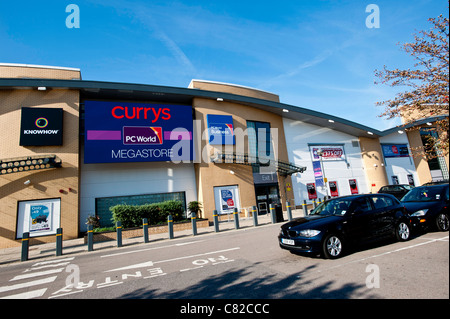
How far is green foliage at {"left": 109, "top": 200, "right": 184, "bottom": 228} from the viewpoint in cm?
1544

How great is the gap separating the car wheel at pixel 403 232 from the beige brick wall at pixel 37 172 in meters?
17.3

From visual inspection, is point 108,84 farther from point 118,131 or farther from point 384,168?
point 384,168

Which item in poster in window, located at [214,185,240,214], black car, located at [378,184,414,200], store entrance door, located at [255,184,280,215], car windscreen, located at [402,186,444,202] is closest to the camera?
car windscreen, located at [402,186,444,202]

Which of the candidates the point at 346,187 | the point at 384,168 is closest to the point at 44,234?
the point at 346,187

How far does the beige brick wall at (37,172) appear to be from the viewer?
15.0 meters

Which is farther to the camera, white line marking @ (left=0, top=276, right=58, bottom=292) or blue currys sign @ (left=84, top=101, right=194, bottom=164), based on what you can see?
blue currys sign @ (left=84, top=101, right=194, bottom=164)

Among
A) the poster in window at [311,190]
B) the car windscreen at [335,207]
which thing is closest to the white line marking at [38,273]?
the car windscreen at [335,207]

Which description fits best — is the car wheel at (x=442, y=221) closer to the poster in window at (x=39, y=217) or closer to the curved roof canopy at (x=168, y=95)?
the curved roof canopy at (x=168, y=95)

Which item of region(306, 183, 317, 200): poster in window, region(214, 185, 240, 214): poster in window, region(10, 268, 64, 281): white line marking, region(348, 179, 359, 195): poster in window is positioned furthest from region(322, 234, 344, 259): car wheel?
region(348, 179, 359, 195): poster in window

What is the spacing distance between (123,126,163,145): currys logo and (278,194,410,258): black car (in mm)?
14698

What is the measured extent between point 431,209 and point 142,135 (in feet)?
56.7

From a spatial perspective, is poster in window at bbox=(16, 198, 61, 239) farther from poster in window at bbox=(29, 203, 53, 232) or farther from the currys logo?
the currys logo

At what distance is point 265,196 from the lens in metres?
22.3

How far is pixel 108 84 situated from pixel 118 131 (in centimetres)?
359
